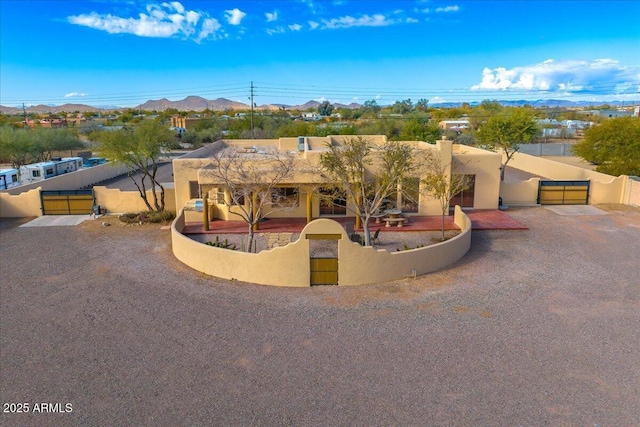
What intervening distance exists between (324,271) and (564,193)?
66.3 ft

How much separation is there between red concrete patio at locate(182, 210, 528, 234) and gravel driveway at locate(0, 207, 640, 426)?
4290 mm

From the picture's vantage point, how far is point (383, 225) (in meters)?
24.3

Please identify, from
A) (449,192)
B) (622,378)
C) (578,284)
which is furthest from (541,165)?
(622,378)

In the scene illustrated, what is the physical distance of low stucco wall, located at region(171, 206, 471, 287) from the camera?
53.6 feet

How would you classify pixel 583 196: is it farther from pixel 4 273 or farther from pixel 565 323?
pixel 4 273

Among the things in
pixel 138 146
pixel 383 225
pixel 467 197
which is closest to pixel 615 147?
pixel 467 197

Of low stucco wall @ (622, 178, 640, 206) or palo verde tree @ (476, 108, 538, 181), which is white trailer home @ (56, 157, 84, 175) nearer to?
palo verde tree @ (476, 108, 538, 181)

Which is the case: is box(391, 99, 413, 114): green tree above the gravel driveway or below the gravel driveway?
above

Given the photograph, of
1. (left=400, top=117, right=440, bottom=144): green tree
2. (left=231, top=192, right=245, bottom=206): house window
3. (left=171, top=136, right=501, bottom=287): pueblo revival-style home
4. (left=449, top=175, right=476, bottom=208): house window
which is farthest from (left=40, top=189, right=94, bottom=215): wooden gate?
(left=400, top=117, right=440, bottom=144): green tree

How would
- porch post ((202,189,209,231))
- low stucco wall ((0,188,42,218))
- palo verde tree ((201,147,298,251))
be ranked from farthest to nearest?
low stucco wall ((0,188,42,218)), porch post ((202,189,209,231)), palo verde tree ((201,147,298,251))

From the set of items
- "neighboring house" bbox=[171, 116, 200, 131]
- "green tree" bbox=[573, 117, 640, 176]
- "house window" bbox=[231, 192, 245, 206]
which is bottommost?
"house window" bbox=[231, 192, 245, 206]

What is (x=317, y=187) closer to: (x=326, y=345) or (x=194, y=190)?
(x=194, y=190)

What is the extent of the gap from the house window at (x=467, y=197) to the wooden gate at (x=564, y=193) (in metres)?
4.92

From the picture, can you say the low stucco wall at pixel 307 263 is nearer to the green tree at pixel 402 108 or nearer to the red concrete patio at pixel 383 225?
the red concrete patio at pixel 383 225
